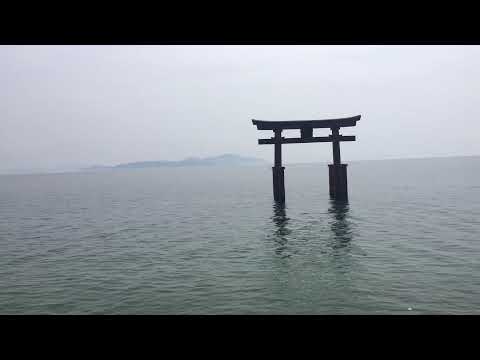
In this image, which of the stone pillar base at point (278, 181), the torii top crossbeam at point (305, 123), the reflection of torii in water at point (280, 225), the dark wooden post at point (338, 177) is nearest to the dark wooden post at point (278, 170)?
the stone pillar base at point (278, 181)

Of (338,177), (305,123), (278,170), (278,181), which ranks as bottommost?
(278,181)

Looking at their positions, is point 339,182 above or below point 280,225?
above

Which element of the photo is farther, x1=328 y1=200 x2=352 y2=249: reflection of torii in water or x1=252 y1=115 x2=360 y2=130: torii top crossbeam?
x1=252 y1=115 x2=360 y2=130: torii top crossbeam

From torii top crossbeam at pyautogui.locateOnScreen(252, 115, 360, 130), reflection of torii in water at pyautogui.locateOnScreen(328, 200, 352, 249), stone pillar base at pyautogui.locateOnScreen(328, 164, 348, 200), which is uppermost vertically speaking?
torii top crossbeam at pyautogui.locateOnScreen(252, 115, 360, 130)

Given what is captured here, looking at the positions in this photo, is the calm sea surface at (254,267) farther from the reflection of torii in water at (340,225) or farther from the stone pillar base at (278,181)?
the stone pillar base at (278,181)

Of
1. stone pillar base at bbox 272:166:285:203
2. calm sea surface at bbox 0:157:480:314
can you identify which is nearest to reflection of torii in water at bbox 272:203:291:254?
calm sea surface at bbox 0:157:480:314

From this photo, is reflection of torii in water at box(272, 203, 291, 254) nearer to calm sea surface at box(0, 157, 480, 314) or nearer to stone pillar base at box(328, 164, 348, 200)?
calm sea surface at box(0, 157, 480, 314)

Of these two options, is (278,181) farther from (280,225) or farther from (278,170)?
(280,225)

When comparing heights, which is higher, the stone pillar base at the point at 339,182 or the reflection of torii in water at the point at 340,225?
the stone pillar base at the point at 339,182

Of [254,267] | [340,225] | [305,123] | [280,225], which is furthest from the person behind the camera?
[305,123]

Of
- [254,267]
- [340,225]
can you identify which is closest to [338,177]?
[340,225]

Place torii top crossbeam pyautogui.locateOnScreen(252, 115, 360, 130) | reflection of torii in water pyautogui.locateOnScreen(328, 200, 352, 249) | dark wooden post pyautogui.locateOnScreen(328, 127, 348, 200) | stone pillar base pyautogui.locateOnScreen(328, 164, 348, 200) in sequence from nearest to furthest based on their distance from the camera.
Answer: reflection of torii in water pyautogui.locateOnScreen(328, 200, 352, 249), torii top crossbeam pyautogui.locateOnScreen(252, 115, 360, 130), dark wooden post pyautogui.locateOnScreen(328, 127, 348, 200), stone pillar base pyautogui.locateOnScreen(328, 164, 348, 200)
